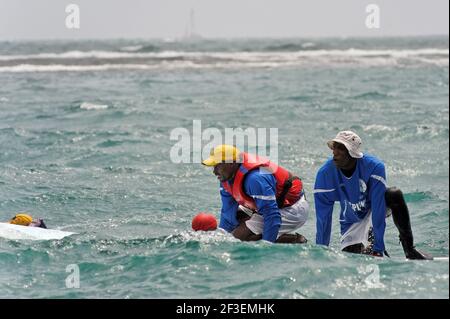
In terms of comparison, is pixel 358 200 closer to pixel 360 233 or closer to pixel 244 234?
pixel 360 233

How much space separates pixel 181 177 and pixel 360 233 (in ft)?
22.0

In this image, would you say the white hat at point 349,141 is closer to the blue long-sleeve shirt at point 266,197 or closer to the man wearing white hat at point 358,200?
the man wearing white hat at point 358,200

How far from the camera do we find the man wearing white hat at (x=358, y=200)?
861cm

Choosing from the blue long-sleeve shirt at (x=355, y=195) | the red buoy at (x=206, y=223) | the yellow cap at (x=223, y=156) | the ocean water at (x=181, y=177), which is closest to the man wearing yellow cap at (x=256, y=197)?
the yellow cap at (x=223, y=156)

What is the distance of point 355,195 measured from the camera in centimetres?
884

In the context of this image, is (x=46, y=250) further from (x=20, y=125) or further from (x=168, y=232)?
(x=20, y=125)

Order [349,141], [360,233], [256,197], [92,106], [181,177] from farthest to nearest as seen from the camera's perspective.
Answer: [92,106] → [181,177] → [256,197] → [360,233] → [349,141]

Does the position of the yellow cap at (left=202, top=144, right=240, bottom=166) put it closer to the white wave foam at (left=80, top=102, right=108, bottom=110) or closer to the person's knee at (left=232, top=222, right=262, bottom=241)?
the person's knee at (left=232, top=222, right=262, bottom=241)

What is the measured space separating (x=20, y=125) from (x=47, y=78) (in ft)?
52.5

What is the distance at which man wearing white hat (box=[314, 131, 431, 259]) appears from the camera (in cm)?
861

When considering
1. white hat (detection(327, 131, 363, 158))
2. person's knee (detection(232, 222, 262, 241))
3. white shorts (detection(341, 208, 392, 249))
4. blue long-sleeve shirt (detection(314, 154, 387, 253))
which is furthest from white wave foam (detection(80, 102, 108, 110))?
white hat (detection(327, 131, 363, 158))

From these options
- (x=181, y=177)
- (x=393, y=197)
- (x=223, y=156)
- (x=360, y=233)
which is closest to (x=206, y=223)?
(x=223, y=156)

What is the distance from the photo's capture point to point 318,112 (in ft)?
79.6
